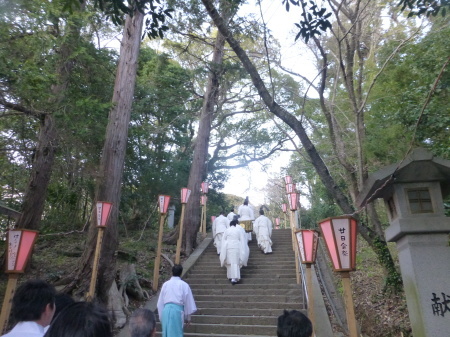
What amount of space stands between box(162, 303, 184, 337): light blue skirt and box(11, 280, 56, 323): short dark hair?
319 cm

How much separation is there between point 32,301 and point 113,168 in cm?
583

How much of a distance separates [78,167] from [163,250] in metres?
5.15

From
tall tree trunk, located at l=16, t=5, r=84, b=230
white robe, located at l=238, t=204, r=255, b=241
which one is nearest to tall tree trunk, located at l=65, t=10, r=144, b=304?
tall tree trunk, located at l=16, t=5, r=84, b=230

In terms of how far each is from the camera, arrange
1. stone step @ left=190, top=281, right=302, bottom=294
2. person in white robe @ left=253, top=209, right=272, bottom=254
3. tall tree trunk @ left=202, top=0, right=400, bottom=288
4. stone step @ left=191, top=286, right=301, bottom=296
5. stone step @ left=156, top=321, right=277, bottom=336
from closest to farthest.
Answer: tall tree trunk @ left=202, top=0, right=400, bottom=288
stone step @ left=156, top=321, right=277, bottom=336
stone step @ left=191, top=286, right=301, bottom=296
stone step @ left=190, top=281, right=302, bottom=294
person in white robe @ left=253, top=209, right=272, bottom=254

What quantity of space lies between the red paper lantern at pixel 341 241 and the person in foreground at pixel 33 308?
3.07 metres

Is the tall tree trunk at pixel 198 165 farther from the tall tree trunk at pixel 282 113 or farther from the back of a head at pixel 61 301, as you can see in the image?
the back of a head at pixel 61 301

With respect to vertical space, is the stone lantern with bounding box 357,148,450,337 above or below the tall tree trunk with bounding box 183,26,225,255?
below

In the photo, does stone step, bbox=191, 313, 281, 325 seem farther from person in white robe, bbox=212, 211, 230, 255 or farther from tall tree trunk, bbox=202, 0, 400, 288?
person in white robe, bbox=212, 211, 230, 255

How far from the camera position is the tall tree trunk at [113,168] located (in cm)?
700

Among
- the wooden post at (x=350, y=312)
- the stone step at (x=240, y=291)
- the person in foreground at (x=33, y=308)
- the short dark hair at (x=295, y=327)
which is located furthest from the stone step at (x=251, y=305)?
the person in foreground at (x=33, y=308)

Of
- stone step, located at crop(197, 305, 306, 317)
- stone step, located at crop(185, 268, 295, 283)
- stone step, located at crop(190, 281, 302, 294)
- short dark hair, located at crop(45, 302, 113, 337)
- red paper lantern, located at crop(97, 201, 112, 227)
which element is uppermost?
red paper lantern, located at crop(97, 201, 112, 227)

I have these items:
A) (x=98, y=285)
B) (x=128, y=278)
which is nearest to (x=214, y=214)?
(x=128, y=278)

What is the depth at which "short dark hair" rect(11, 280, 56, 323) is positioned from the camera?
6.85 feet

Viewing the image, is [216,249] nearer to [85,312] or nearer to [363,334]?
[363,334]
